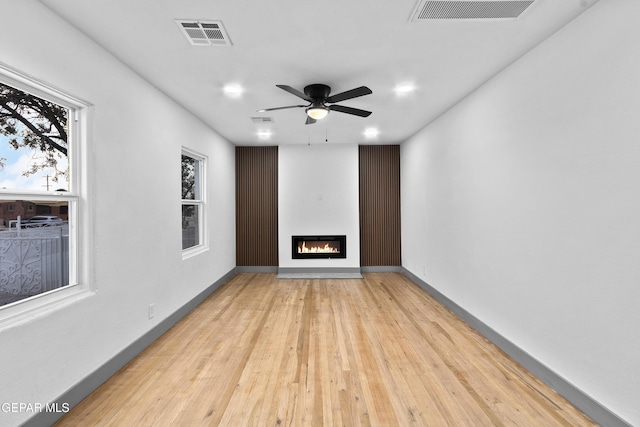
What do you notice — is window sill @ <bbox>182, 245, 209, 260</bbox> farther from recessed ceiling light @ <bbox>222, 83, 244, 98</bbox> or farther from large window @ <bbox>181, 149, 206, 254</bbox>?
recessed ceiling light @ <bbox>222, 83, 244, 98</bbox>

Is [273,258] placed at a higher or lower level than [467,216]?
lower

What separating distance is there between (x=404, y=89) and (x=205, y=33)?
2074mm

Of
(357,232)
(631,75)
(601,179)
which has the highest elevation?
(631,75)

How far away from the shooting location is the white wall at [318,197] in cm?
595

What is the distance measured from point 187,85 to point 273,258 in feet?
13.1

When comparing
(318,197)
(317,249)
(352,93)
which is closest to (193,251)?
(317,249)

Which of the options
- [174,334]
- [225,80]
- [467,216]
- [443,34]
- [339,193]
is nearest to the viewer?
[443,34]

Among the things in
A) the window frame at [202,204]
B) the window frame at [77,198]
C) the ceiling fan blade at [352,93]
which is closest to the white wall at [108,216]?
the window frame at [77,198]

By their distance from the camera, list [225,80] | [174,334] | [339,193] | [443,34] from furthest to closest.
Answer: [339,193]
[174,334]
[225,80]
[443,34]

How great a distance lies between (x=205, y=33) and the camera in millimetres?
2156

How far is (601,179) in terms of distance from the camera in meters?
1.83

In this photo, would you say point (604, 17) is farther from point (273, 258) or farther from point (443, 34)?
point (273, 258)

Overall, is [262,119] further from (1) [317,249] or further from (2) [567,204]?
(2) [567,204]

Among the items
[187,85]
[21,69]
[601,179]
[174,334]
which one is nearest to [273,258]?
[174,334]
